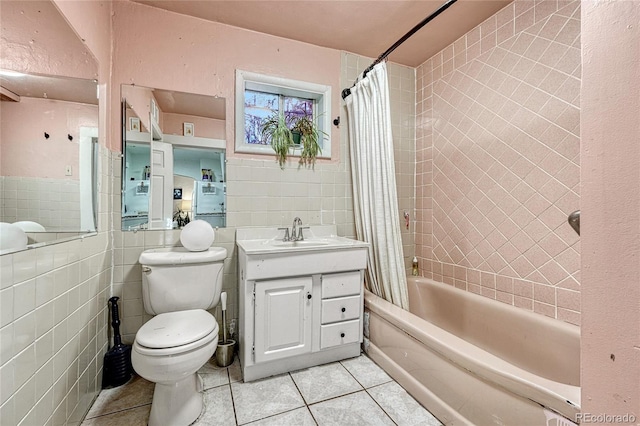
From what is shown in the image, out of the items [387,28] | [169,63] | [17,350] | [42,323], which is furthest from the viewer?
[387,28]

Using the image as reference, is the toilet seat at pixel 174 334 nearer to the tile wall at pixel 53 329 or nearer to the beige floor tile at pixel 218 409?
the tile wall at pixel 53 329

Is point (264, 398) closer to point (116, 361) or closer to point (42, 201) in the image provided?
point (116, 361)

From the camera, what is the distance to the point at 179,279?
1.68 m

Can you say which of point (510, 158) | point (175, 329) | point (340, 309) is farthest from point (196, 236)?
point (510, 158)

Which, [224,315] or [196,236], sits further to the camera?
[224,315]

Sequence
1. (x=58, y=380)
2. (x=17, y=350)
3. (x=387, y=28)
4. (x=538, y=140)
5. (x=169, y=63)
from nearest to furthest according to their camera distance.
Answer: (x=17, y=350) → (x=58, y=380) → (x=538, y=140) → (x=169, y=63) → (x=387, y=28)

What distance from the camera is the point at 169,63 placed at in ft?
6.21

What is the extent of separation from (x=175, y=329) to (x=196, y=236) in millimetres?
576

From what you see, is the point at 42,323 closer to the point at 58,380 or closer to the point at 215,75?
the point at 58,380

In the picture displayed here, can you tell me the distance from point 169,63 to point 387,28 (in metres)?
1.58

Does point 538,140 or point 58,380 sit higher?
point 538,140

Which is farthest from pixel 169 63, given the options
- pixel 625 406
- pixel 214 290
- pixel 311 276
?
pixel 625 406

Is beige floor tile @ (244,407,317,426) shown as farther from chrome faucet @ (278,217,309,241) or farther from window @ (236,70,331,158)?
window @ (236,70,331,158)

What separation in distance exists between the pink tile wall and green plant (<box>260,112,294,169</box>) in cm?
127
